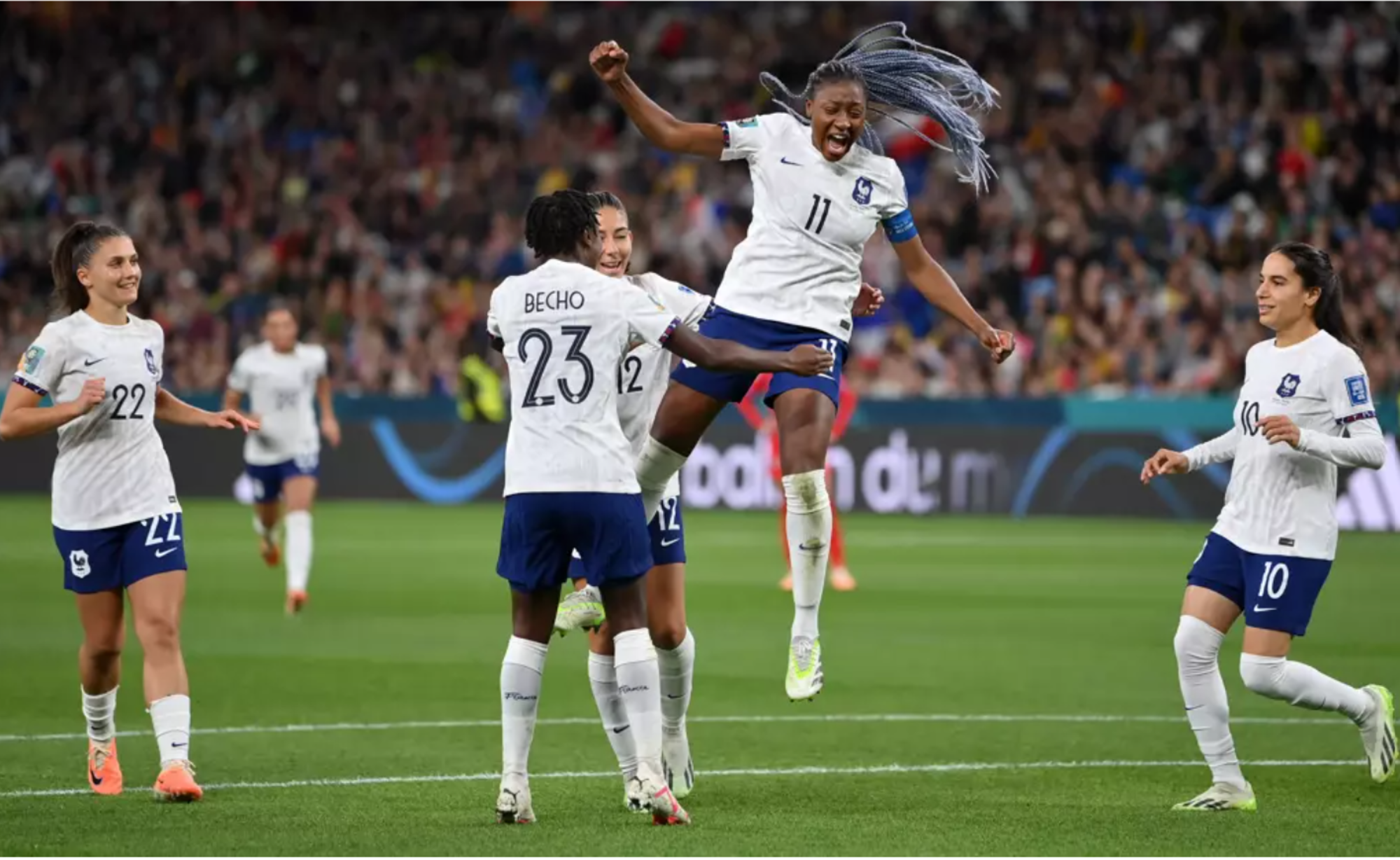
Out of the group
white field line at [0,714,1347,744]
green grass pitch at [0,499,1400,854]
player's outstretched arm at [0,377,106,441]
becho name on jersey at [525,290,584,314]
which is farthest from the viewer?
white field line at [0,714,1347,744]

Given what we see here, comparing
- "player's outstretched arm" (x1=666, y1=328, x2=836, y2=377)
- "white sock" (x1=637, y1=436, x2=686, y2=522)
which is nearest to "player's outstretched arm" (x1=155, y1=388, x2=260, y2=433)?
"white sock" (x1=637, y1=436, x2=686, y2=522)

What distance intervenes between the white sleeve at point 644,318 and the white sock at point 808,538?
1.45m

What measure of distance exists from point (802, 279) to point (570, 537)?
6.01 ft

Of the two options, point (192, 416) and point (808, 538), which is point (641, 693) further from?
point (192, 416)

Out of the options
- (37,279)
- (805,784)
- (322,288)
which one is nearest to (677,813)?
(805,784)

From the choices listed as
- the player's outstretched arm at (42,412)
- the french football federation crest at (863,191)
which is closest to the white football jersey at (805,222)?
the french football federation crest at (863,191)

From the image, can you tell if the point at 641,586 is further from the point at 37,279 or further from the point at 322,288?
the point at 37,279

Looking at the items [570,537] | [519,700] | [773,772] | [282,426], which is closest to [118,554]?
[519,700]

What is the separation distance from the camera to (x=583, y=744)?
33.8 feet

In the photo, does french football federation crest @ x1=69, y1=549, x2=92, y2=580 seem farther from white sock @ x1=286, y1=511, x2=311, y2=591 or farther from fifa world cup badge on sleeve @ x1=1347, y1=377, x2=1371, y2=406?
white sock @ x1=286, y1=511, x2=311, y2=591

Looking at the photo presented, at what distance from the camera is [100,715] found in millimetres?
8688

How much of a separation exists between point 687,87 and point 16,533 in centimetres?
1343

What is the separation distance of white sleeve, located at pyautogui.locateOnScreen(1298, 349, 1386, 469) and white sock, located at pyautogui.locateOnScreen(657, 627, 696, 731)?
259 cm

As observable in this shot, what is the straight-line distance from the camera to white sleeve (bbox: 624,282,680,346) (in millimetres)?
7402
